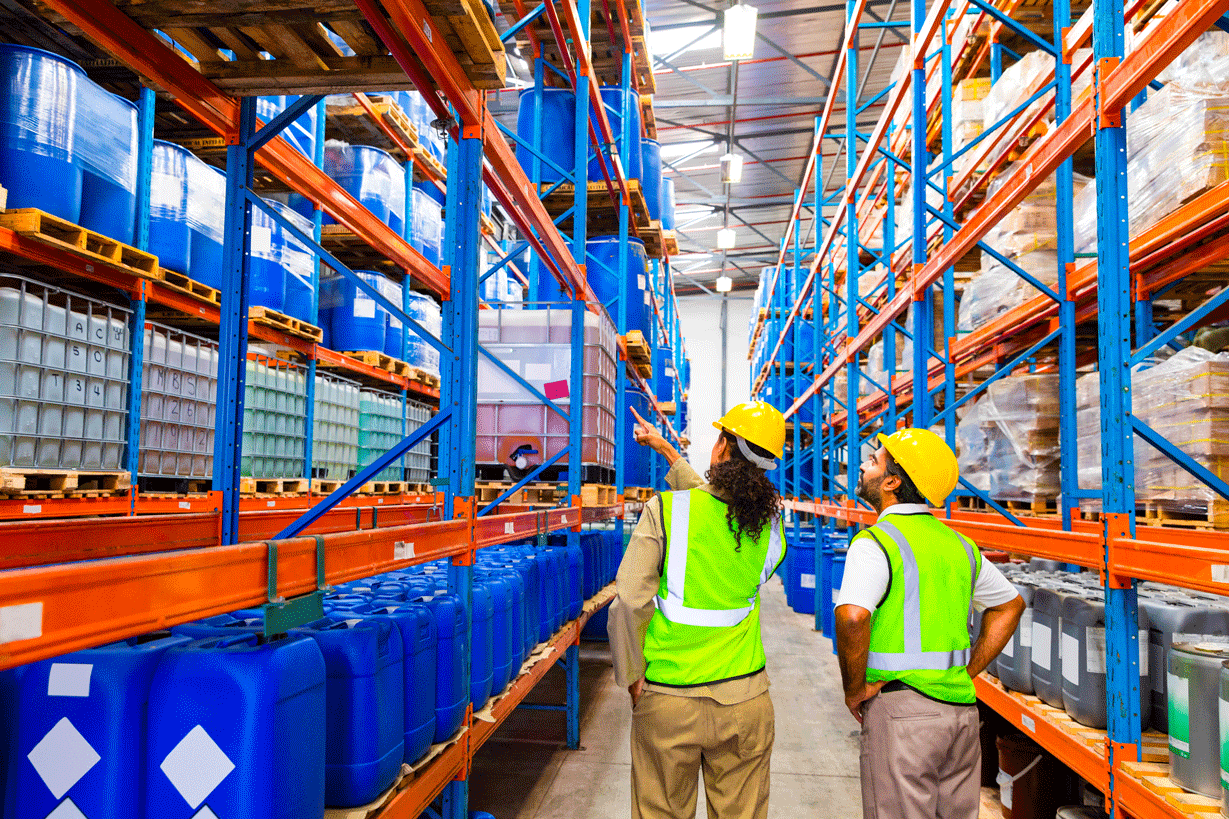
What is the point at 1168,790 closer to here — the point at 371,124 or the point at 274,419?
the point at 274,419

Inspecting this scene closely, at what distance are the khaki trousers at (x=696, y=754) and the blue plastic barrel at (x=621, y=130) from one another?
20.1 feet

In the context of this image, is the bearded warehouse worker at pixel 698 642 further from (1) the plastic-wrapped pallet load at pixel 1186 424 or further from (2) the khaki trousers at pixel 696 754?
(1) the plastic-wrapped pallet load at pixel 1186 424

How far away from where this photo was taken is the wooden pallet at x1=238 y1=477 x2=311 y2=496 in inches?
236

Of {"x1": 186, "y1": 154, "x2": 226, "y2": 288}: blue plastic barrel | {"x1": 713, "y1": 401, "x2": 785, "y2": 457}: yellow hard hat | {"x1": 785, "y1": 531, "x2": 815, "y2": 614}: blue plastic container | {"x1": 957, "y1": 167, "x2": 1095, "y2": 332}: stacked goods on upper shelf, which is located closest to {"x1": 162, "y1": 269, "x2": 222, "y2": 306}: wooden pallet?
{"x1": 186, "y1": 154, "x2": 226, "y2": 288}: blue plastic barrel

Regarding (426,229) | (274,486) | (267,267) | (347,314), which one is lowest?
(274,486)

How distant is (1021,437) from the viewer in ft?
16.4

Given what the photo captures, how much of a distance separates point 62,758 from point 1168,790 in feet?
10.2

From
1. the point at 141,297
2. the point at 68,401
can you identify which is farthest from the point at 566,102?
the point at 68,401

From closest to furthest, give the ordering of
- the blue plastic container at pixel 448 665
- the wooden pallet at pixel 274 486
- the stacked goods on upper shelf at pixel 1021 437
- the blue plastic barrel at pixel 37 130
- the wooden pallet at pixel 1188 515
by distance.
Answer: the blue plastic container at pixel 448 665 < the wooden pallet at pixel 1188 515 < the blue plastic barrel at pixel 37 130 < the stacked goods on upper shelf at pixel 1021 437 < the wooden pallet at pixel 274 486

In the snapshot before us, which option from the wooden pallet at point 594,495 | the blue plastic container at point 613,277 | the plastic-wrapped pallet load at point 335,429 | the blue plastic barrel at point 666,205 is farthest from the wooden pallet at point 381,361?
the blue plastic barrel at point 666,205

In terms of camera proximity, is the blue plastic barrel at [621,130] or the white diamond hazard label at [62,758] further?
the blue plastic barrel at [621,130]

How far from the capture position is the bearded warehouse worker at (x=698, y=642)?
2699 mm

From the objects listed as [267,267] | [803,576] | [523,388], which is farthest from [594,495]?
[803,576]

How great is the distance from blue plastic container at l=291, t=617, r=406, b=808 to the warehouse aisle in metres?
2.44
